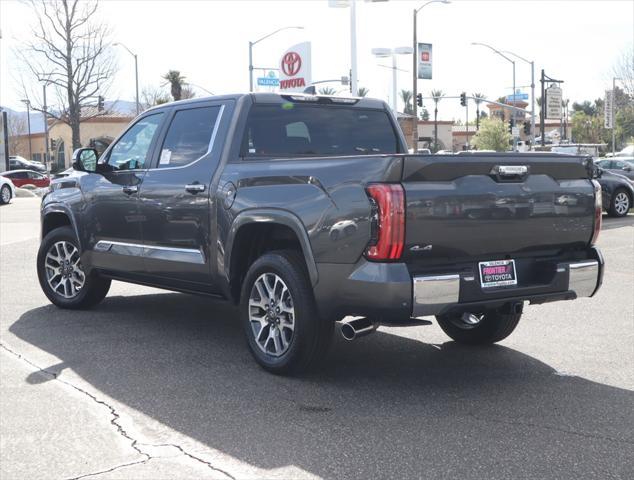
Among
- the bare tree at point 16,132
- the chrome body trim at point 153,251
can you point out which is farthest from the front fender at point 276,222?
the bare tree at point 16,132

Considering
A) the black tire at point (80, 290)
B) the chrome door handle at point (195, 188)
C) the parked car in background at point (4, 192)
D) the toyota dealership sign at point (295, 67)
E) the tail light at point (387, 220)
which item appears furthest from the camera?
the toyota dealership sign at point (295, 67)

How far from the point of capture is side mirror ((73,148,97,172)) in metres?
7.75

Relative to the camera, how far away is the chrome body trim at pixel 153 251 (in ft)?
21.4

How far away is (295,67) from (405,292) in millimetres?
30762

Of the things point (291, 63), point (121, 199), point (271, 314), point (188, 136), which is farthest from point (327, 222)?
point (291, 63)

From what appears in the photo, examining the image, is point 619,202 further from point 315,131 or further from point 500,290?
point 500,290

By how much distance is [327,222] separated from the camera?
5184 mm

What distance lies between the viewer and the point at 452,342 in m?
7.02

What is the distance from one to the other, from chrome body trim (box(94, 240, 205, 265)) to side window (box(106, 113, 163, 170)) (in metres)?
0.70

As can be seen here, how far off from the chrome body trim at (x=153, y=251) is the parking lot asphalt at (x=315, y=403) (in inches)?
28.2

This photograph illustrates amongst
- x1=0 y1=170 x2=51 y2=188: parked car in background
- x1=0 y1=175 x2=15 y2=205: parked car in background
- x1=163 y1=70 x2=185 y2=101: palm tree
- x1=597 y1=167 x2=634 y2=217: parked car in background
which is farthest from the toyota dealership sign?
x1=163 y1=70 x2=185 y2=101: palm tree

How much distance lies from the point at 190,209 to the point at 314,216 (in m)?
1.56

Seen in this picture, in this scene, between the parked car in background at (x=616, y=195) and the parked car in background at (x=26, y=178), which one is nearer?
the parked car in background at (x=616, y=195)

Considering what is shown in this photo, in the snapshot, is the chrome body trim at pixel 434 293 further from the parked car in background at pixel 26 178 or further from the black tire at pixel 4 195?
the parked car in background at pixel 26 178
